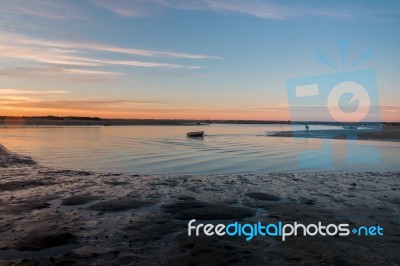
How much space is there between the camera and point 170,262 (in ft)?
19.1

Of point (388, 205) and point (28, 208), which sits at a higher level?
point (28, 208)

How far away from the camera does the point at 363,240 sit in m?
6.91

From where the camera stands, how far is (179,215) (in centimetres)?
877

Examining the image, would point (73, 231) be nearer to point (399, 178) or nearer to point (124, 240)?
point (124, 240)

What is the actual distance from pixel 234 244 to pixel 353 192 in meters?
6.81

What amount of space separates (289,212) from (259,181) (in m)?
4.86

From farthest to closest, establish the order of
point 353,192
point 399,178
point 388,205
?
point 399,178, point 353,192, point 388,205

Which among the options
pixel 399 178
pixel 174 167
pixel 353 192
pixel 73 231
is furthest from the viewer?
pixel 174 167

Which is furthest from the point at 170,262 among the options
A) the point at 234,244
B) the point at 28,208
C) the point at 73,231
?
the point at 28,208

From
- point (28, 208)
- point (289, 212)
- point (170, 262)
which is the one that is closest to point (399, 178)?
point (289, 212)

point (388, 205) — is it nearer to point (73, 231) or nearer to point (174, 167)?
point (73, 231)

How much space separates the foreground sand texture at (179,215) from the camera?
6086 millimetres

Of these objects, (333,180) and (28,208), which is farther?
(333,180)

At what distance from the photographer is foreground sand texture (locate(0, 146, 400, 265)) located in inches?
240
